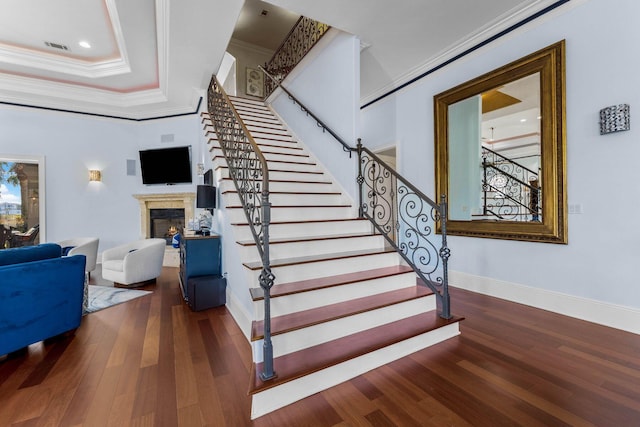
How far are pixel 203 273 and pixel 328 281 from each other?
6.00ft

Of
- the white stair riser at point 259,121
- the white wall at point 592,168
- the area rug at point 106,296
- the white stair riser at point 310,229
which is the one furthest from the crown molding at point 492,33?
the area rug at point 106,296

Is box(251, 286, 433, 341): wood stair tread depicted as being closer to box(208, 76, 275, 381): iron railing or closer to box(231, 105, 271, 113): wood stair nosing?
box(208, 76, 275, 381): iron railing

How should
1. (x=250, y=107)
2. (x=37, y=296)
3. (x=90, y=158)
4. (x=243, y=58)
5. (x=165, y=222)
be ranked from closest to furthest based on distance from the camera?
(x=37, y=296), (x=90, y=158), (x=250, y=107), (x=165, y=222), (x=243, y=58)

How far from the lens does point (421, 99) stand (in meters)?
4.48

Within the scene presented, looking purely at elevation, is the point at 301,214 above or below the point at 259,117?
→ below

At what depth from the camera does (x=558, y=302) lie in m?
3.02

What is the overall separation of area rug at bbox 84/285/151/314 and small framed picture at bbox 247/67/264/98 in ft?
22.4

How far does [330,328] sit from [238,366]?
743mm

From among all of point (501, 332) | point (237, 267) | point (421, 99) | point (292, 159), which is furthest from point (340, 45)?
point (501, 332)

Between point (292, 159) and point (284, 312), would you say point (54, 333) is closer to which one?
point (284, 312)

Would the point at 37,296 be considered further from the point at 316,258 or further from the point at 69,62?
the point at 69,62

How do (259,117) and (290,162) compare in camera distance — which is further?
(259,117)

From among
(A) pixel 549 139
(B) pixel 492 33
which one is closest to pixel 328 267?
(A) pixel 549 139

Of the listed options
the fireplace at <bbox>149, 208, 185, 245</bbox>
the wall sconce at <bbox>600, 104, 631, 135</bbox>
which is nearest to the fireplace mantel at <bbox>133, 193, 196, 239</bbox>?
the fireplace at <bbox>149, 208, 185, 245</bbox>
